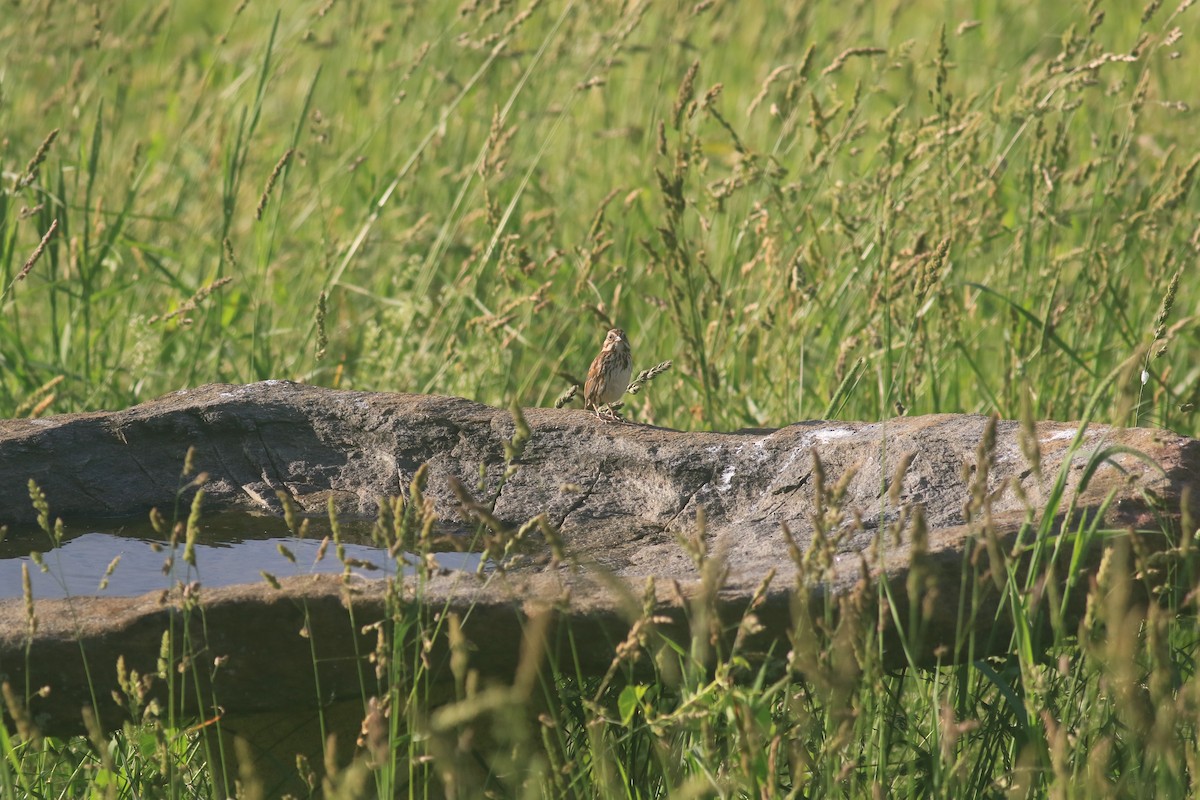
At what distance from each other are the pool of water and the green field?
0.31 m

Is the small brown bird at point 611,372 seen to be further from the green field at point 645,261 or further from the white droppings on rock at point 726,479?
the white droppings on rock at point 726,479

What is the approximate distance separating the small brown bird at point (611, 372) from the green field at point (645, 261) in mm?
135

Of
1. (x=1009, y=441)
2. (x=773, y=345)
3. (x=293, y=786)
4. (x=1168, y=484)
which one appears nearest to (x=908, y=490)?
(x=1009, y=441)

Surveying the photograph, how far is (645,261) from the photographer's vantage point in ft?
17.4

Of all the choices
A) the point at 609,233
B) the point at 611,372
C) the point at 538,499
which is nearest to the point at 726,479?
the point at 538,499

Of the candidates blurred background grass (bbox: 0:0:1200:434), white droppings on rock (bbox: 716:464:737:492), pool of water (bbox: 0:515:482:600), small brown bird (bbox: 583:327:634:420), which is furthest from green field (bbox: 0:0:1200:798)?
white droppings on rock (bbox: 716:464:737:492)

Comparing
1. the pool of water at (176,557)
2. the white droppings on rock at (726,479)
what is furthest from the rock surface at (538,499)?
the pool of water at (176,557)

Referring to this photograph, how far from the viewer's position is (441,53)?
5.42 meters

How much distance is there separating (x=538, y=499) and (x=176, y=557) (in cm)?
76

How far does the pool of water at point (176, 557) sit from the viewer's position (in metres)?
2.52

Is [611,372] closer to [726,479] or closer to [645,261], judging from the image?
[726,479]

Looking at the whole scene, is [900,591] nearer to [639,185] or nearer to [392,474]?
[392,474]

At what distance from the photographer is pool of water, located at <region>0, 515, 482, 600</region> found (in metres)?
2.52

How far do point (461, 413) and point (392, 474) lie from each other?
21 centimetres
